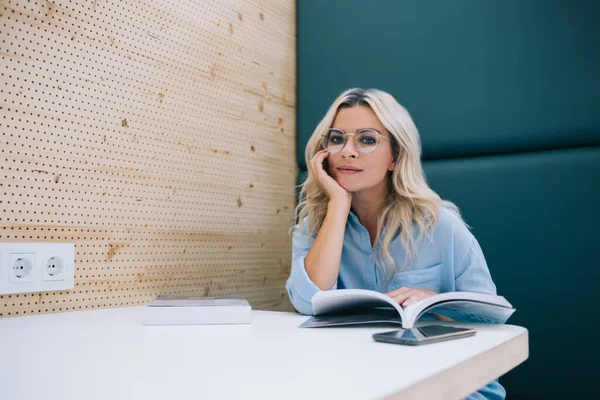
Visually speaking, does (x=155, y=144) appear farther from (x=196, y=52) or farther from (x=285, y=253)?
(x=285, y=253)

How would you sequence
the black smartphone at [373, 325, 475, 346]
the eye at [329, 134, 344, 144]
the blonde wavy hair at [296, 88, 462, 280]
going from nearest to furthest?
the black smartphone at [373, 325, 475, 346] < the blonde wavy hair at [296, 88, 462, 280] < the eye at [329, 134, 344, 144]

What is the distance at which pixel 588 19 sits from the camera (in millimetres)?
1559

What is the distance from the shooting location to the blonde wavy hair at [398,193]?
145 centimetres

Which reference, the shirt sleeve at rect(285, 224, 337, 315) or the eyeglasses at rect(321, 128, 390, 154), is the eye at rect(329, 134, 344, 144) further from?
the shirt sleeve at rect(285, 224, 337, 315)

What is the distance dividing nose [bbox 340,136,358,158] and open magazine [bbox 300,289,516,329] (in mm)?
485

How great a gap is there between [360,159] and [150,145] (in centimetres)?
64

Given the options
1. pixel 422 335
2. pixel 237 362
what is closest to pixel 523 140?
pixel 422 335

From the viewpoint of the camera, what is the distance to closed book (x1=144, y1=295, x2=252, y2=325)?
1121 mm

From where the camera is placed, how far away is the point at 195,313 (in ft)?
3.74

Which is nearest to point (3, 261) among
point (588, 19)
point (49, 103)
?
point (49, 103)

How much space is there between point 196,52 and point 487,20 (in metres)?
0.98

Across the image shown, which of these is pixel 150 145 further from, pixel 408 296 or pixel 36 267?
pixel 408 296

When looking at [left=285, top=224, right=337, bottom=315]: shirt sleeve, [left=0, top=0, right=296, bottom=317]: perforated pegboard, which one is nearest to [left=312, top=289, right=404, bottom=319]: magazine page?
→ [left=285, top=224, right=337, bottom=315]: shirt sleeve

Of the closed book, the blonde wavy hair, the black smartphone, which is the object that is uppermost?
the blonde wavy hair
